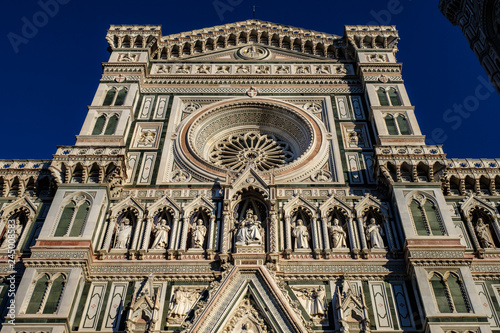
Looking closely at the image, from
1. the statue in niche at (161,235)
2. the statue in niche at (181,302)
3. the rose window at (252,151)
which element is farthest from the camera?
the rose window at (252,151)

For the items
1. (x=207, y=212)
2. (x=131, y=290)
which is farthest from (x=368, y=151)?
(x=131, y=290)

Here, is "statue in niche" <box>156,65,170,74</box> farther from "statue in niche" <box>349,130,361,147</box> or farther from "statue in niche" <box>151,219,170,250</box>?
"statue in niche" <box>151,219,170,250</box>

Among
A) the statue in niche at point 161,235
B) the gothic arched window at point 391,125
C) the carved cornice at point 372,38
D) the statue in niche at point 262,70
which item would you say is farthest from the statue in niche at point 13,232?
the carved cornice at point 372,38

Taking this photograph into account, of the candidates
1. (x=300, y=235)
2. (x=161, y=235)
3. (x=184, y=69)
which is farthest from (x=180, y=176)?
(x=184, y=69)

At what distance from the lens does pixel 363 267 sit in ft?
38.6

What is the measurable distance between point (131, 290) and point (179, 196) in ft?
9.51

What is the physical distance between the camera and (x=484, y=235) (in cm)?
1262

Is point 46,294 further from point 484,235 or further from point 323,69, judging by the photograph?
point 323,69

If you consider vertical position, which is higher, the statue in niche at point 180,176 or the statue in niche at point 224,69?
the statue in niche at point 224,69

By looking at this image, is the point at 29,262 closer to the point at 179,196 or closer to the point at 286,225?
the point at 179,196

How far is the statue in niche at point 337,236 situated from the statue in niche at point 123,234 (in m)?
4.33

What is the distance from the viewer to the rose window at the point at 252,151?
1579 centimetres

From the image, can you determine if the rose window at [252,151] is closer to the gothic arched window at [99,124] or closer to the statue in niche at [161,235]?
the gothic arched window at [99,124]

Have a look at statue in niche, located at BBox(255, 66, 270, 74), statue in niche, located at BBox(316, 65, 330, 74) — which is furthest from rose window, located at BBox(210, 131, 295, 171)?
statue in niche, located at BBox(316, 65, 330, 74)
